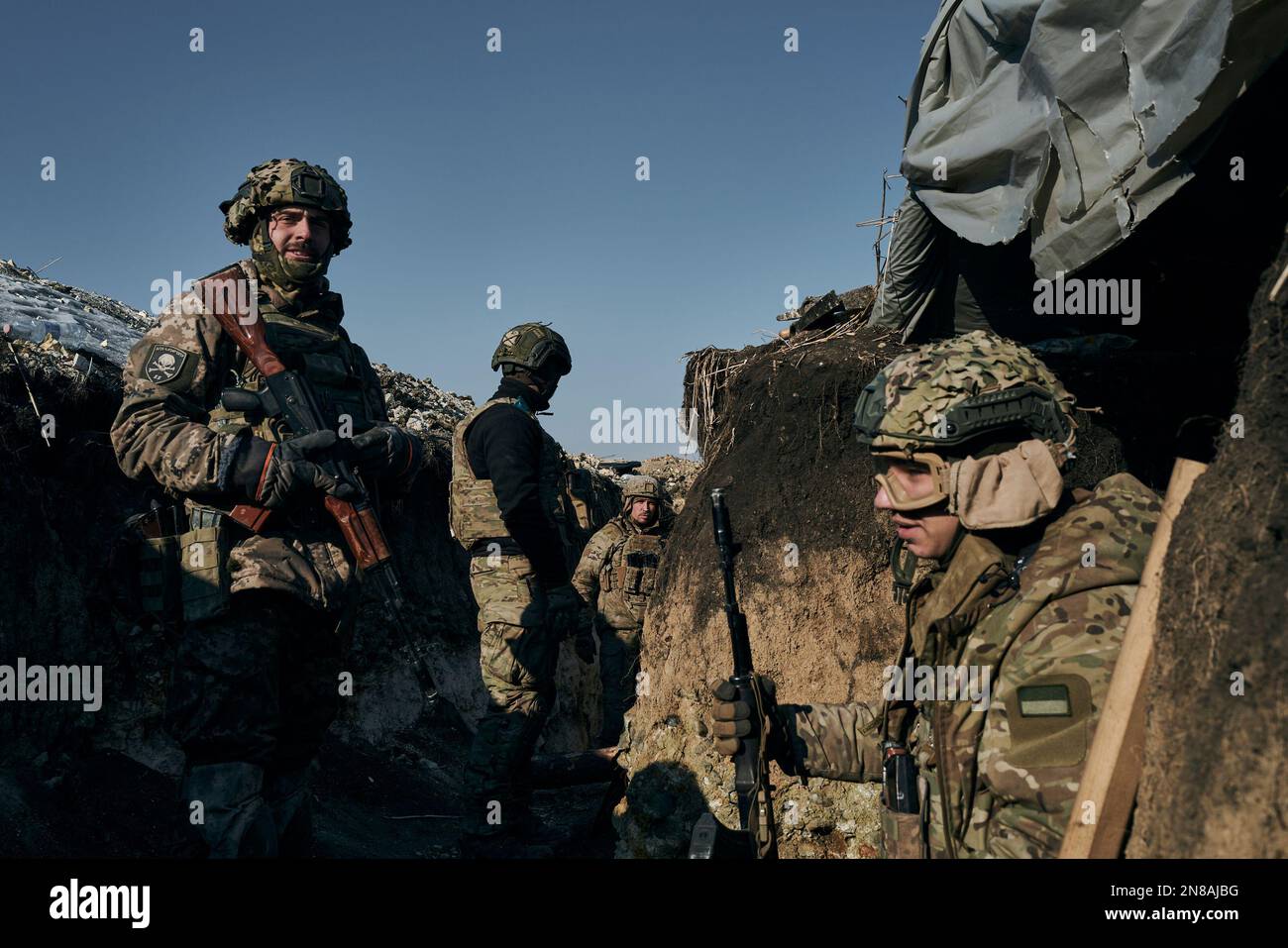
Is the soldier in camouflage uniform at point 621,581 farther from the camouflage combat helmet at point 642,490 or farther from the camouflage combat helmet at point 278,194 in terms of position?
the camouflage combat helmet at point 278,194

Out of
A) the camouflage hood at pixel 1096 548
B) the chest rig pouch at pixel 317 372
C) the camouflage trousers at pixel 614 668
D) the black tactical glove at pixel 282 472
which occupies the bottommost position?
the camouflage trousers at pixel 614 668

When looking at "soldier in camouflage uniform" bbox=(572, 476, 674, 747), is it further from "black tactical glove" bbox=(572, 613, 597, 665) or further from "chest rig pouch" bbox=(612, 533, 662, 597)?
"black tactical glove" bbox=(572, 613, 597, 665)

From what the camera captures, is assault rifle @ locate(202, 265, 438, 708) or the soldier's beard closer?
assault rifle @ locate(202, 265, 438, 708)

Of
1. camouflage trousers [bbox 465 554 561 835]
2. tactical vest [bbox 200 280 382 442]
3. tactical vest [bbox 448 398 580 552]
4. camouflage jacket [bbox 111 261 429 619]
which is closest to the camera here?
camouflage jacket [bbox 111 261 429 619]

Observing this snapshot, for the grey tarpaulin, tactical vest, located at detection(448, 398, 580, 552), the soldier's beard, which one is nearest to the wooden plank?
the grey tarpaulin

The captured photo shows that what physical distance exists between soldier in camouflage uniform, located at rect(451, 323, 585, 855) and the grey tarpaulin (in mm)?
2639

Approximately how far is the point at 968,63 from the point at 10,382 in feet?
20.2

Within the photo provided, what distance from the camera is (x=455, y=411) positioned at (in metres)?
13.0

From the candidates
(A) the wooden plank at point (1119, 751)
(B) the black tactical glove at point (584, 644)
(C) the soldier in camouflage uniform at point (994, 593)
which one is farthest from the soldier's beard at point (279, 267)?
(B) the black tactical glove at point (584, 644)

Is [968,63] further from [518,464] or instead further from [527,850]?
[527,850]

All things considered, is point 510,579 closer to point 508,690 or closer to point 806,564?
point 508,690

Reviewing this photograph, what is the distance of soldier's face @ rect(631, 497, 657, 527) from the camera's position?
9.47 meters

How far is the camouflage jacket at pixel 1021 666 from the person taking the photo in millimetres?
1996

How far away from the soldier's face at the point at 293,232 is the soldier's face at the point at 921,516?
294cm
